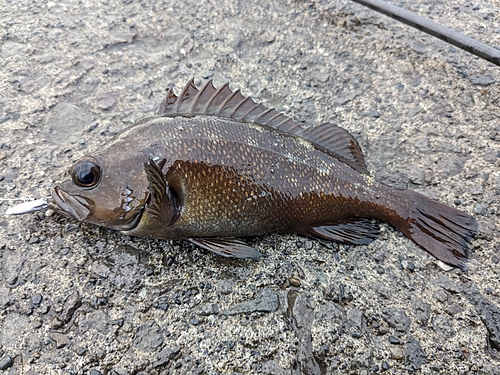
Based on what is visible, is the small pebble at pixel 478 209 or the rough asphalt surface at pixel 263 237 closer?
the rough asphalt surface at pixel 263 237

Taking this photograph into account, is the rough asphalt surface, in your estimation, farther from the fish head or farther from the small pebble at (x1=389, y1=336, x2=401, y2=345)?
the fish head

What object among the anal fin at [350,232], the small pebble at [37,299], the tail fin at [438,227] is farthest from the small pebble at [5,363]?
the tail fin at [438,227]

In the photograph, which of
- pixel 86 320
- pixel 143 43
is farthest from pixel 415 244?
pixel 143 43

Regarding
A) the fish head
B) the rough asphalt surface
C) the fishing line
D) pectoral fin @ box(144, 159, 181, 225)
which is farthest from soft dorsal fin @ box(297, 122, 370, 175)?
the fishing line

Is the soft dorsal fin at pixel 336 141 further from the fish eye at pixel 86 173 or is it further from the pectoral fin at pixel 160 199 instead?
the fish eye at pixel 86 173

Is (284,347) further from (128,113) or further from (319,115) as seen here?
(128,113)
